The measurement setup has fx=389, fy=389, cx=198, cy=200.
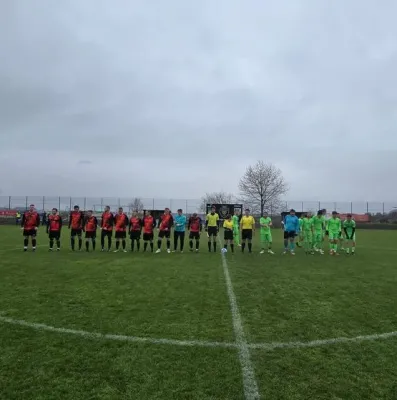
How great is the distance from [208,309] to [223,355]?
6.87 ft

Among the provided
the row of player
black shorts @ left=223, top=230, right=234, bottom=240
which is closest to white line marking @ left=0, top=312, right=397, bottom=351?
the row of player

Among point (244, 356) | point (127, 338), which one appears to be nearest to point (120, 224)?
point (127, 338)

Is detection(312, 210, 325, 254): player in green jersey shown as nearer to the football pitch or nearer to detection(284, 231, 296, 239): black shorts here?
detection(284, 231, 296, 239): black shorts

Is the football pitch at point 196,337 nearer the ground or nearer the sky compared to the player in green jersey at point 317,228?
nearer the ground

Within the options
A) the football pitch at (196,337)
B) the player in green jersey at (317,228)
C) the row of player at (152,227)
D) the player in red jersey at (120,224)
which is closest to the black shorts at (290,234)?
the row of player at (152,227)

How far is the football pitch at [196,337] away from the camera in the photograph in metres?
3.85

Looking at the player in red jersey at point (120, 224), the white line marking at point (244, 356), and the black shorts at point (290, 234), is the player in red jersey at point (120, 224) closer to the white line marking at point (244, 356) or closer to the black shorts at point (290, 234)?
the black shorts at point (290, 234)

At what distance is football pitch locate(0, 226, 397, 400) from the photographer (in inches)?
152

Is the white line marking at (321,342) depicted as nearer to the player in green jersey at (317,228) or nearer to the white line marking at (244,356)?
the white line marking at (244,356)

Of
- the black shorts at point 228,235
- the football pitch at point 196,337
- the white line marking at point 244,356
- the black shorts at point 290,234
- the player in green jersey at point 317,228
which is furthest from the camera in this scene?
the player in green jersey at point 317,228

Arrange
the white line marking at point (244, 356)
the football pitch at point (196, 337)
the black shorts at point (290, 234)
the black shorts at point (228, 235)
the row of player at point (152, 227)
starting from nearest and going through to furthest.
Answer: the white line marking at point (244, 356) → the football pitch at point (196, 337) → the row of player at point (152, 227) → the black shorts at point (290, 234) → the black shorts at point (228, 235)

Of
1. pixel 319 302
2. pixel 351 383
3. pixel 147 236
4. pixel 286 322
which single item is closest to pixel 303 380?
pixel 351 383

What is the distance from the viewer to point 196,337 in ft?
17.2

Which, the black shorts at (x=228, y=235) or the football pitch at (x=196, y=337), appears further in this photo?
the black shorts at (x=228, y=235)
